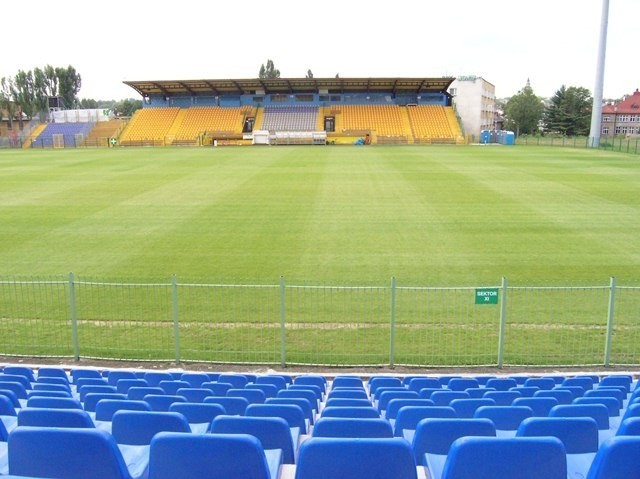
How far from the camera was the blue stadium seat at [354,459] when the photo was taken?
276 centimetres

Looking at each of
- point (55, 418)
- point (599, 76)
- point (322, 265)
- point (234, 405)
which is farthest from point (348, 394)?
point (599, 76)

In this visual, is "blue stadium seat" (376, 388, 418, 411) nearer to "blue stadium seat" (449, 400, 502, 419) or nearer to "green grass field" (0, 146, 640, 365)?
"blue stadium seat" (449, 400, 502, 419)

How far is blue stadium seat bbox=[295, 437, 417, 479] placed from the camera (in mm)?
2756

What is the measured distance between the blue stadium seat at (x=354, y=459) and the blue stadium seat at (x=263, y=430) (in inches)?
44.5

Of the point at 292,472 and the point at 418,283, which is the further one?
the point at 418,283

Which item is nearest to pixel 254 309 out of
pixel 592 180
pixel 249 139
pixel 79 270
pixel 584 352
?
pixel 79 270

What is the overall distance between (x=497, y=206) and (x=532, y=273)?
10.8 m

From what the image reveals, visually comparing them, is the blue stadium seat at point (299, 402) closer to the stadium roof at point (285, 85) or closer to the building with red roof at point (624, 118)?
the stadium roof at point (285, 85)

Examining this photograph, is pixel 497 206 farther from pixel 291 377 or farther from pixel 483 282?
pixel 291 377

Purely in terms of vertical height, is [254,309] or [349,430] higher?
[349,430]

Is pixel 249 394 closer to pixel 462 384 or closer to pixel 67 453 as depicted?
pixel 462 384

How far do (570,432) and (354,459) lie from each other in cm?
203

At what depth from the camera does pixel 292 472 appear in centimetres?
360

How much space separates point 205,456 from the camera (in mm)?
2768
